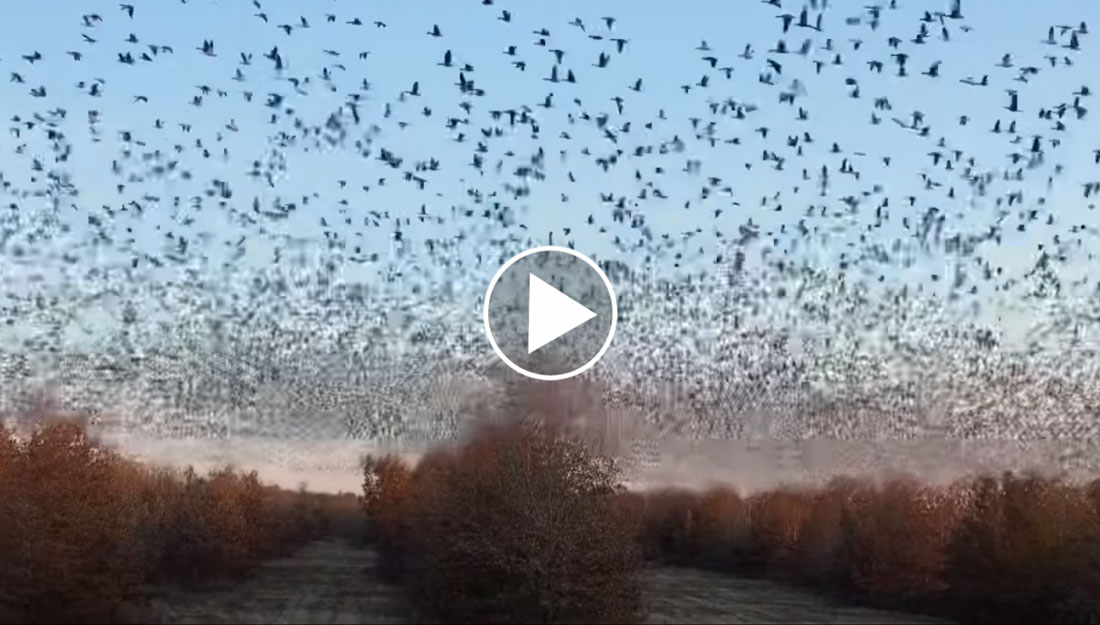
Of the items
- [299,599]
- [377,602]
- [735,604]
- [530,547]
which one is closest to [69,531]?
[530,547]

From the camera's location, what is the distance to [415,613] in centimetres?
7994

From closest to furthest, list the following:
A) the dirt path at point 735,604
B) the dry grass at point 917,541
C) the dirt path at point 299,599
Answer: the dry grass at point 917,541
the dirt path at point 299,599
the dirt path at point 735,604

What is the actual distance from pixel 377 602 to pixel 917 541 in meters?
35.5

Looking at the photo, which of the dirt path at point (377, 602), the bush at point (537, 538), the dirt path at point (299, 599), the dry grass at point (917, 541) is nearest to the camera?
the bush at point (537, 538)

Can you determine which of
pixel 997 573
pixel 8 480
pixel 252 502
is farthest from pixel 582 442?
pixel 252 502

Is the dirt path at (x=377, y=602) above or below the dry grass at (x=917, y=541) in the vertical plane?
below

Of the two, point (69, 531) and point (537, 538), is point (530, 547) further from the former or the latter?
point (69, 531)

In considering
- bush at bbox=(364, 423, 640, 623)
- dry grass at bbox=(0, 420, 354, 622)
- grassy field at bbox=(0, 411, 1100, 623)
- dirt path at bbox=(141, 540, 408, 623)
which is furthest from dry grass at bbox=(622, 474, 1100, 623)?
dry grass at bbox=(0, 420, 354, 622)

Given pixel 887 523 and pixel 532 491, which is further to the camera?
pixel 887 523

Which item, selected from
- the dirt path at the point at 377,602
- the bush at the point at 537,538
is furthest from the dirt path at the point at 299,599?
the bush at the point at 537,538

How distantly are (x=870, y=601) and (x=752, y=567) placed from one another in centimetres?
Answer: 2453

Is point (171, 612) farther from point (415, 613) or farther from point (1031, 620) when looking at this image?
point (1031, 620)

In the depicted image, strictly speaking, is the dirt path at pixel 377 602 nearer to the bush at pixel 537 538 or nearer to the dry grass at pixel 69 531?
the dry grass at pixel 69 531

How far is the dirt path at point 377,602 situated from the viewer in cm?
8781
